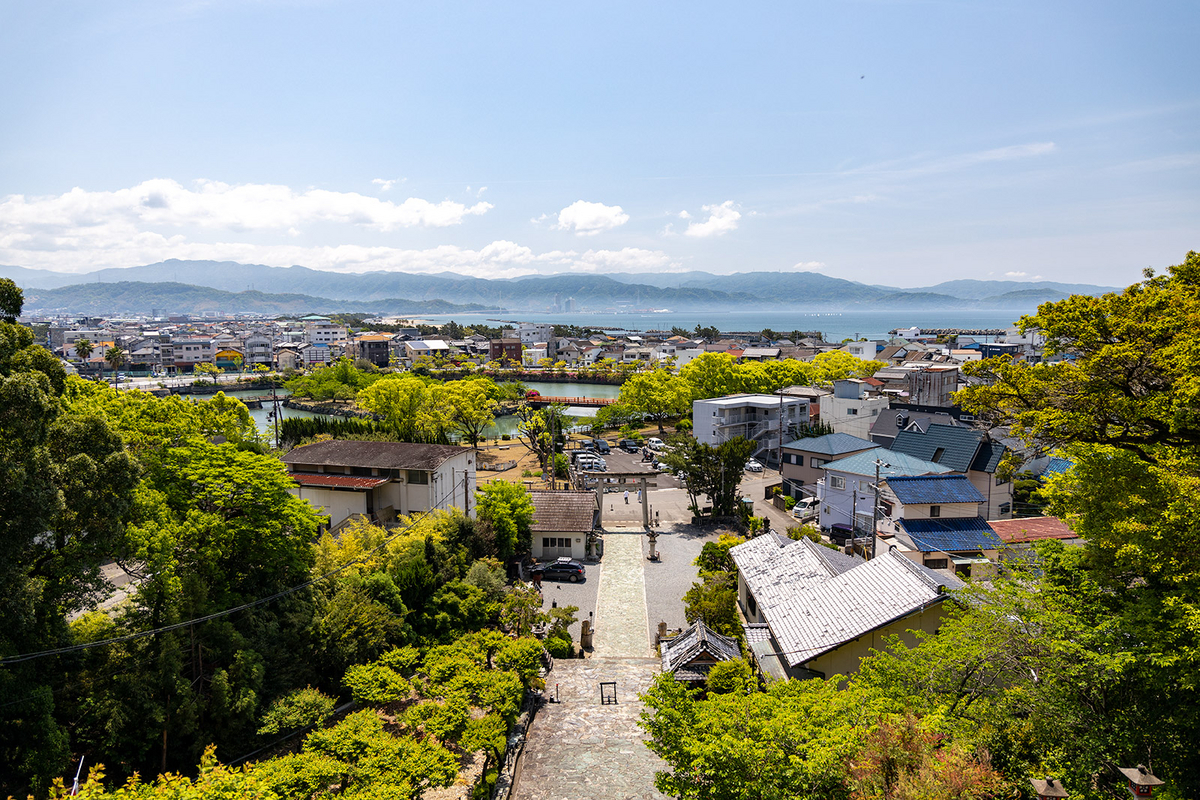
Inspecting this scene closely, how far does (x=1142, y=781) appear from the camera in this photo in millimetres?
8133

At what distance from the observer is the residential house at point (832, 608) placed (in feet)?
42.9

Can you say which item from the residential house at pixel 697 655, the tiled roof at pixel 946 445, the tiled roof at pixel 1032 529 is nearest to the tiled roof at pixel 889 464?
the tiled roof at pixel 946 445

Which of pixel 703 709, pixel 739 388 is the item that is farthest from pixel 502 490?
pixel 739 388

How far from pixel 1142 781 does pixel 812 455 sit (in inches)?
916

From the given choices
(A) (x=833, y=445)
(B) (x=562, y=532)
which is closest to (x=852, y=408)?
(A) (x=833, y=445)

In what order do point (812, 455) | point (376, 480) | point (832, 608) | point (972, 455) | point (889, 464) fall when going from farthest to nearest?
point (812, 455) → point (972, 455) → point (889, 464) → point (376, 480) → point (832, 608)

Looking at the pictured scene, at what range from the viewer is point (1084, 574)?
1059cm

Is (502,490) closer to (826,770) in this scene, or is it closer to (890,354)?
(826,770)

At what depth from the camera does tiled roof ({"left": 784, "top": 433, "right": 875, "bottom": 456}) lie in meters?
30.4

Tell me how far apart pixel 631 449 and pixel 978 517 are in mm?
24806

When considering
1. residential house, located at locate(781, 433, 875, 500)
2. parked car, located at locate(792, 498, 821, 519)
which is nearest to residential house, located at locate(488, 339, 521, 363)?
residential house, located at locate(781, 433, 875, 500)

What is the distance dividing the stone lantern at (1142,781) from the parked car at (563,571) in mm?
16395

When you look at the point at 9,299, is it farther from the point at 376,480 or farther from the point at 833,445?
the point at 833,445

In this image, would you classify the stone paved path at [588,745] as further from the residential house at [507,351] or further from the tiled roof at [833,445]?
the residential house at [507,351]
